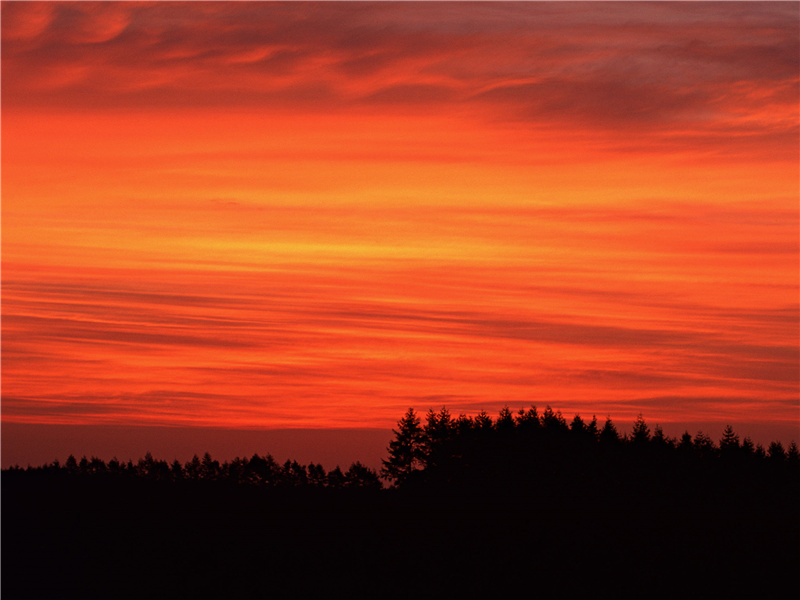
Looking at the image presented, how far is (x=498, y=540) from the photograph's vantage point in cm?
3350

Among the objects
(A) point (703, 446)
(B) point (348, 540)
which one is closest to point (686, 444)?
(A) point (703, 446)

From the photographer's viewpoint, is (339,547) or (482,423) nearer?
(339,547)

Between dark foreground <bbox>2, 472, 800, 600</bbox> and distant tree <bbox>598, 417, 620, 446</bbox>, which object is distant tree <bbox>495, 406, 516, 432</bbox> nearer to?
distant tree <bbox>598, 417, 620, 446</bbox>

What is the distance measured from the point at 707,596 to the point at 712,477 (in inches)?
3434

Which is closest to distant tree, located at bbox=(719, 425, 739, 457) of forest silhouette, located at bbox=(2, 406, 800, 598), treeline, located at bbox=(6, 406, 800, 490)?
treeline, located at bbox=(6, 406, 800, 490)

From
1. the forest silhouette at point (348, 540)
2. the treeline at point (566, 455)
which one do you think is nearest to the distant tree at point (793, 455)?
the treeline at point (566, 455)

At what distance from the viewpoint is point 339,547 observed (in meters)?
31.3

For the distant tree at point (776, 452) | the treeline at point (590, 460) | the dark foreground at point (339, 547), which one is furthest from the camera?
the distant tree at point (776, 452)

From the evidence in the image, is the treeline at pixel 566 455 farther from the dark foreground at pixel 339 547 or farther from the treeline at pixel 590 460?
the dark foreground at pixel 339 547

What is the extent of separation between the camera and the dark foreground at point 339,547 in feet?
90.5

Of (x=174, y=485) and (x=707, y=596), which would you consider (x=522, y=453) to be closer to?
(x=174, y=485)

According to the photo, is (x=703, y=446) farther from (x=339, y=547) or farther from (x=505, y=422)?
(x=339, y=547)

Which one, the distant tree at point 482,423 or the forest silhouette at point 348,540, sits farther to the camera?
the distant tree at point 482,423

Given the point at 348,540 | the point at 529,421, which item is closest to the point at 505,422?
the point at 529,421
